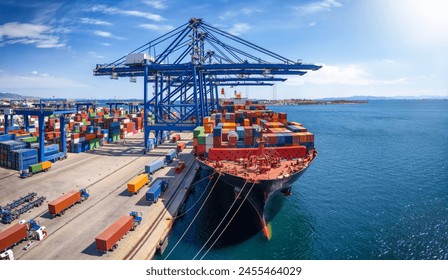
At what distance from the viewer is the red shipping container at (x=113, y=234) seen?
1691 cm

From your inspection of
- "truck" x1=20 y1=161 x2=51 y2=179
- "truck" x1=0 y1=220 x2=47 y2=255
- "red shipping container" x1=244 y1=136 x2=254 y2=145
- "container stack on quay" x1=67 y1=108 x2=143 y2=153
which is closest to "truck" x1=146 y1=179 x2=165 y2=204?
"truck" x1=0 y1=220 x2=47 y2=255

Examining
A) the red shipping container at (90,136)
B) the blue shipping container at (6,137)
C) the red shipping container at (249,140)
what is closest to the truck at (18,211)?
the red shipping container at (249,140)

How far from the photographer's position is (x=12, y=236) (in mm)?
17375

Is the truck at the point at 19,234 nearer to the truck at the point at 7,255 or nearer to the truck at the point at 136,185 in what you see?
the truck at the point at 7,255

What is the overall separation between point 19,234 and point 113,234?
247 inches

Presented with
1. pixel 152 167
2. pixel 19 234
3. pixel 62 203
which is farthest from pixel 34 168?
pixel 19 234

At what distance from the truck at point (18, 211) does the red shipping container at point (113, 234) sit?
9187 mm

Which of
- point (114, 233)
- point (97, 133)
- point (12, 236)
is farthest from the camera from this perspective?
point (97, 133)

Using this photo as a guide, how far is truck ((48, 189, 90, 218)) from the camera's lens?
2188cm

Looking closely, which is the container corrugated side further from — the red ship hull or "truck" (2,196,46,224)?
the red ship hull

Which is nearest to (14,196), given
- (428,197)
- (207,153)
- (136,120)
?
(207,153)

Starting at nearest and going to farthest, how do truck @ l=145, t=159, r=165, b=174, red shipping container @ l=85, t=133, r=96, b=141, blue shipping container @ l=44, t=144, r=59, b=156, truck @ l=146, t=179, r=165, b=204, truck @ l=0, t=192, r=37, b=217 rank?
truck @ l=0, t=192, r=37, b=217 → truck @ l=146, t=179, r=165, b=204 → truck @ l=145, t=159, r=165, b=174 → blue shipping container @ l=44, t=144, r=59, b=156 → red shipping container @ l=85, t=133, r=96, b=141

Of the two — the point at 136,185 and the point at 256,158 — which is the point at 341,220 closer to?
the point at 256,158

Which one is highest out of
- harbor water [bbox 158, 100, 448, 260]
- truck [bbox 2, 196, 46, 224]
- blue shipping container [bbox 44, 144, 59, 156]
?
blue shipping container [bbox 44, 144, 59, 156]
